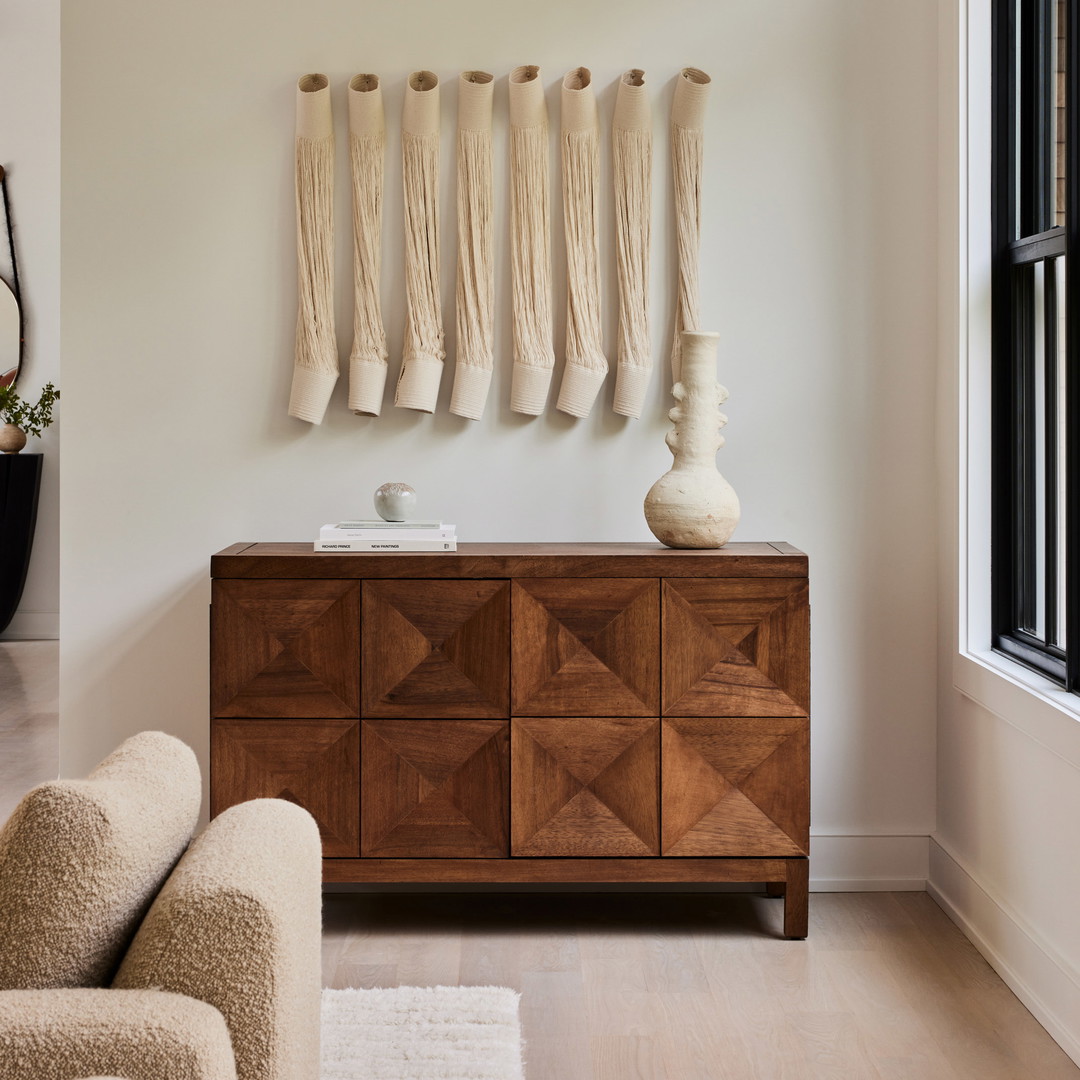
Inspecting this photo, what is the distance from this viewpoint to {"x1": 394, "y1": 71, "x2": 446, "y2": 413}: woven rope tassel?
8.90 feet

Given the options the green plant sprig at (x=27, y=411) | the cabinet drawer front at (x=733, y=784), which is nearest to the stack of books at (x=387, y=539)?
the cabinet drawer front at (x=733, y=784)

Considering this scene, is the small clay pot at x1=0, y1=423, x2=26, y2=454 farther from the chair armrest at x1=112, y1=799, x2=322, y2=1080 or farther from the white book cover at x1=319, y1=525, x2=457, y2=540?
the chair armrest at x1=112, y1=799, x2=322, y2=1080

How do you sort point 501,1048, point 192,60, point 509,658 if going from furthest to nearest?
1. point 192,60
2. point 509,658
3. point 501,1048

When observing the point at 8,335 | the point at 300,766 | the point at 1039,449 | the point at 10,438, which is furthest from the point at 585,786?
the point at 8,335

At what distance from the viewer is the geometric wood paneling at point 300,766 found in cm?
242

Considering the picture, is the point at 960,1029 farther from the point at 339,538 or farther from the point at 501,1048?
the point at 339,538

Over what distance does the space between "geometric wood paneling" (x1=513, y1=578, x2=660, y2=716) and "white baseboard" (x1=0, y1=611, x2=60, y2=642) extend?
4.82 m

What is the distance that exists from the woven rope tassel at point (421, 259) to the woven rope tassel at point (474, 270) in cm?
6

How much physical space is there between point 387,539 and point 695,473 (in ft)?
2.31

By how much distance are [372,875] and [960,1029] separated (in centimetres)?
121

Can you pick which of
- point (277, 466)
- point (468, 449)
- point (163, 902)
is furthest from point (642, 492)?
point (163, 902)

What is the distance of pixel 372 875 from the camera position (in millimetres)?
2436

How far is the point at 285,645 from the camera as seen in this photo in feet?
7.95

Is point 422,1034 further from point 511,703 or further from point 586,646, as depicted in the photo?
point 586,646
